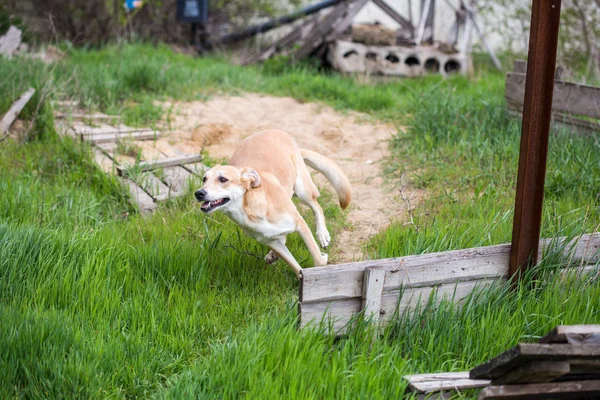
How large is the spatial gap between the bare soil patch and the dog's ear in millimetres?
1333

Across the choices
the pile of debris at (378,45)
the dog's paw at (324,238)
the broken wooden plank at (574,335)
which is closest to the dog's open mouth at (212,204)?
the dog's paw at (324,238)

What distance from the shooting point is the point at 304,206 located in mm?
6246

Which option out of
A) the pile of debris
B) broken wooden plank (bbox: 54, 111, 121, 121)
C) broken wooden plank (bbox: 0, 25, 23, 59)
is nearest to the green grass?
broken wooden plank (bbox: 54, 111, 121, 121)

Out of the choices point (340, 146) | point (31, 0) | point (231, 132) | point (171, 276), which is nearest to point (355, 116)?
point (340, 146)

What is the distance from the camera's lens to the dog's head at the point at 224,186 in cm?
428

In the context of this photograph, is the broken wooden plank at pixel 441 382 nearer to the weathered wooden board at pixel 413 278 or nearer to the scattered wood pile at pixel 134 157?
the weathered wooden board at pixel 413 278

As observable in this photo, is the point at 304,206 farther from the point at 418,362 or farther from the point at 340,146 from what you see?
the point at 418,362

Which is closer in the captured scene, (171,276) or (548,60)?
(548,60)

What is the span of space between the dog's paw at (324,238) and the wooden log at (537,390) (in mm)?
2262

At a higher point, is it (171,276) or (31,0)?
(31,0)

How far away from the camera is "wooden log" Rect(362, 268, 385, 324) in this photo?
382cm

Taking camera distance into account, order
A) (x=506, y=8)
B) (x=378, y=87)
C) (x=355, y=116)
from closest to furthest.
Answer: (x=355, y=116)
(x=378, y=87)
(x=506, y=8)

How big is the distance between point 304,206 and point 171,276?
6.34 ft

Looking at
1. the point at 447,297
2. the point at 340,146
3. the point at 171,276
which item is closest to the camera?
the point at 447,297
